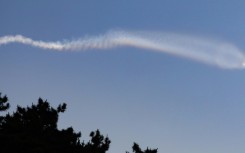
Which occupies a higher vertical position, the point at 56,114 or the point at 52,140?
the point at 56,114

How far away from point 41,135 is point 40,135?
0.15 m

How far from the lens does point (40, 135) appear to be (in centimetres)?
4188

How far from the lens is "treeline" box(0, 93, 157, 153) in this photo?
37.9m

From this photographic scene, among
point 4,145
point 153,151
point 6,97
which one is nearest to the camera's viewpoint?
point 4,145

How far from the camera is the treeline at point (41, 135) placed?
3794 cm

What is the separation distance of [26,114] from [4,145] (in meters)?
6.07

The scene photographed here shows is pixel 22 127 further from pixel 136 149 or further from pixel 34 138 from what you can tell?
pixel 136 149

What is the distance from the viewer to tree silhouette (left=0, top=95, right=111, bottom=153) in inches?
1492

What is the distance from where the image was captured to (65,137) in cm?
4241

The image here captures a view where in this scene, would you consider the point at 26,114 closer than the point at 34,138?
No

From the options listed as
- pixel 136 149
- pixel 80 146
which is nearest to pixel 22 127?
pixel 80 146

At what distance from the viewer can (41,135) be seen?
42.0m

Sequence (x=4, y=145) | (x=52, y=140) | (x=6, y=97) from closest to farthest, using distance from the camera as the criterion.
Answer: (x=4, y=145)
(x=52, y=140)
(x=6, y=97)

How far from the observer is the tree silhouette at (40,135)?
37.9 m
